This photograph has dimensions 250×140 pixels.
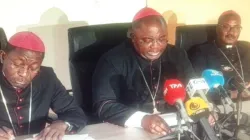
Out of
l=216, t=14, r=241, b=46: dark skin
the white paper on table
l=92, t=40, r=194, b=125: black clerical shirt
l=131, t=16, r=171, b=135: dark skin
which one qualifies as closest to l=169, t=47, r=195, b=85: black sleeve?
l=92, t=40, r=194, b=125: black clerical shirt

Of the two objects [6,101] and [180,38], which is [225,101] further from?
[180,38]

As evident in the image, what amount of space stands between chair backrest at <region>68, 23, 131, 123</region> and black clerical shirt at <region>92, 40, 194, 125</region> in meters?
0.11

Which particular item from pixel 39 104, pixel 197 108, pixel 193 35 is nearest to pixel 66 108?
pixel 39 104

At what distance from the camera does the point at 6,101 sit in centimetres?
207

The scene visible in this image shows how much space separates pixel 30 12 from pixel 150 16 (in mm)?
1299

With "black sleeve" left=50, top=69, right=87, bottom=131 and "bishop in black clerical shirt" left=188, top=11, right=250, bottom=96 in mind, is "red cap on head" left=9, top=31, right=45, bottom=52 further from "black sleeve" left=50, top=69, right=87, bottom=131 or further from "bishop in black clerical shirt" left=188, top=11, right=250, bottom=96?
"bishop in black clerical shirt" left=188, top=11, right=250, bottom=96

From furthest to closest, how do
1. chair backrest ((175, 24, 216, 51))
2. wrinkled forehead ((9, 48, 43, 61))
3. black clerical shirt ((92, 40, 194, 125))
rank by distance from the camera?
chair backrest ((175, 24, 216, 51)), black clerical shirt ((92, 40, 194, 125)), wrinkled forehead ((9, 48, 43, 61))

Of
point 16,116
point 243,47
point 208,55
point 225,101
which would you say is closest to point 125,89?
point 16,116

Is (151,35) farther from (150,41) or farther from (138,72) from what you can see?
(138,72)

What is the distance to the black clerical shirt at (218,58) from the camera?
3.06 metres

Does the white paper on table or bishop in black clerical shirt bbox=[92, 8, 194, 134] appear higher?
bishop in black clerical shirt bbox=[92, 8, 194, 134]

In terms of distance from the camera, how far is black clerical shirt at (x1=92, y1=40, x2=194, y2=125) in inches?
87.9

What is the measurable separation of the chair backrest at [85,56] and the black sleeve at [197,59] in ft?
2.95

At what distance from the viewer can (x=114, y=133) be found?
6.03 ft
